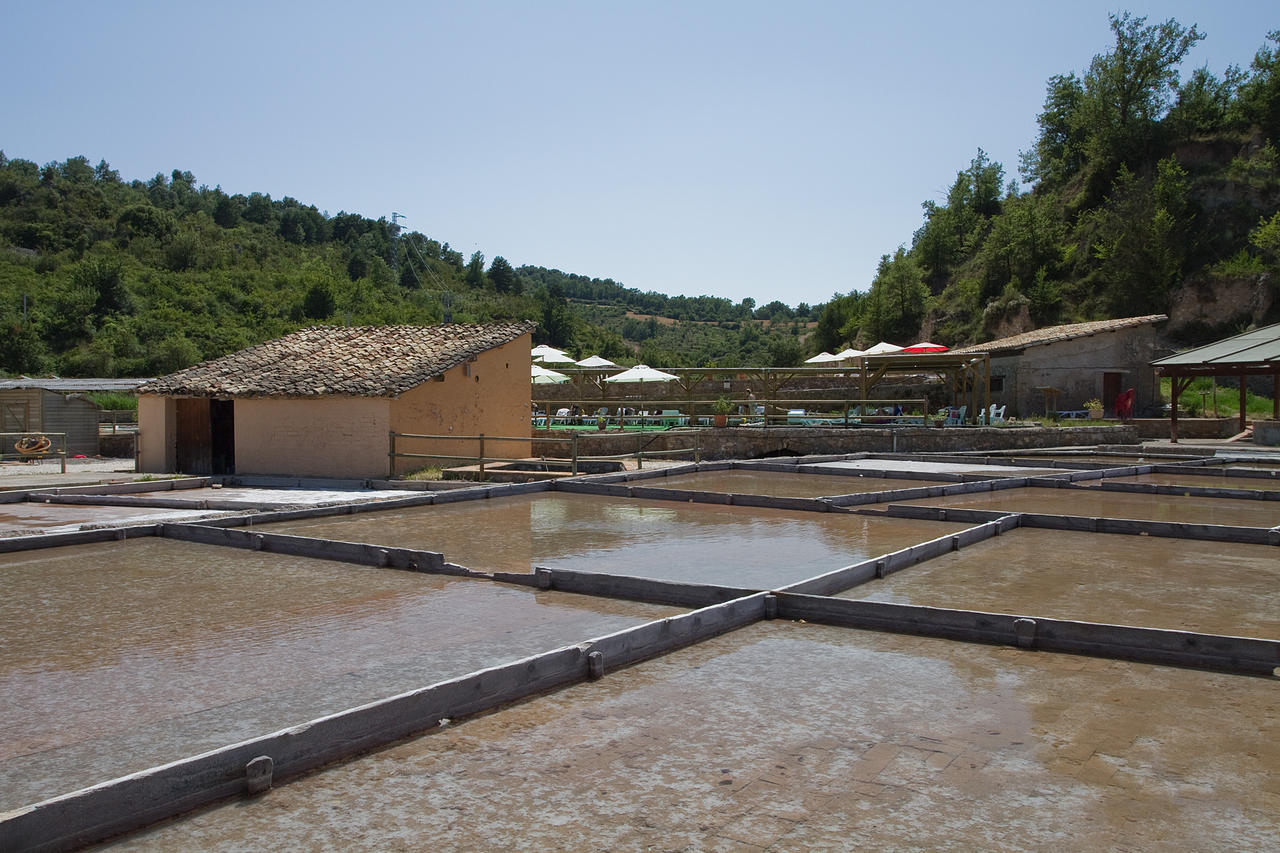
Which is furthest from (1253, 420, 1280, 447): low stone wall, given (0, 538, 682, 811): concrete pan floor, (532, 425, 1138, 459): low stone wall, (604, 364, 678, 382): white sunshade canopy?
(0, 538, 682, 811): concrete pan floor

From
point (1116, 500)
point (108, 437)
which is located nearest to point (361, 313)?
point (108, 437)

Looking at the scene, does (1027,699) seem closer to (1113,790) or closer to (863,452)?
(1113,790)

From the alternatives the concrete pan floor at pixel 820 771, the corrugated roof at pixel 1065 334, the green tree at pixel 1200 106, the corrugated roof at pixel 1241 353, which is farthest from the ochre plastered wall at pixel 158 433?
the green tree at pixel 1200 106

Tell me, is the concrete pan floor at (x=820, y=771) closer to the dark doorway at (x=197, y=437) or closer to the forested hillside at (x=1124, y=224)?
the dark doorway at (x=197, y=437)

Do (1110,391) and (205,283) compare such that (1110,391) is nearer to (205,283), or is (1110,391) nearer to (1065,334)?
(1065,334)

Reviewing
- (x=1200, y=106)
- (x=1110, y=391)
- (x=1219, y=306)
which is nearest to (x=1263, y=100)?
(x=1200, y=106)

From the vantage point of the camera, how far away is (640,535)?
1002 cm

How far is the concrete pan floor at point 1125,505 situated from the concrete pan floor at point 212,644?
733 centimetres

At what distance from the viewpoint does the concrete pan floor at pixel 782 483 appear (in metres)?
14.4

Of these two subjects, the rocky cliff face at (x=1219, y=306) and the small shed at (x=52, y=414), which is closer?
the small shed at (x=52, y=414)

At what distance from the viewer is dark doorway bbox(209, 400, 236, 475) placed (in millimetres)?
18859

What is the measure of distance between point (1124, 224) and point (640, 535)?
37.0 metres

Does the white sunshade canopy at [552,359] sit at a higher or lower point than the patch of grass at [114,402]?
higher

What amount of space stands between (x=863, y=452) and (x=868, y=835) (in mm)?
18201
